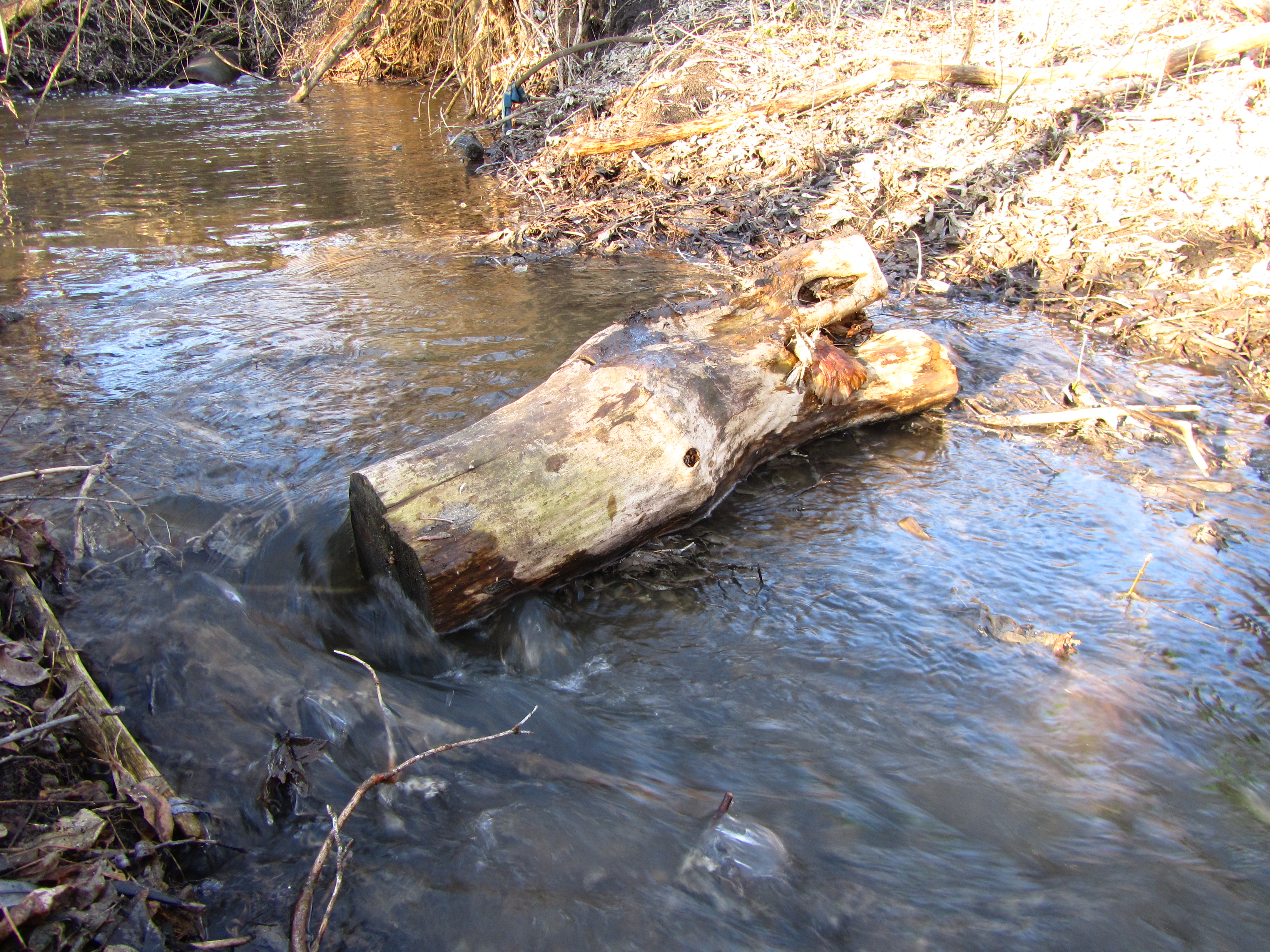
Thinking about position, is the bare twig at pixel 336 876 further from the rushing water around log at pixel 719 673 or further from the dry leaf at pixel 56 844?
the dry leaf at pixel 56 844

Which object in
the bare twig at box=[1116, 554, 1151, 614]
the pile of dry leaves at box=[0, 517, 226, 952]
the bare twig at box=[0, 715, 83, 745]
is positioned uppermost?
the bare twig at box=[0, 715, 83, 745]

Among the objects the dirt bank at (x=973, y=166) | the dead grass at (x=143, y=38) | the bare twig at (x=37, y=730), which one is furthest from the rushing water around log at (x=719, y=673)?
the dead grass at (x=143, y=38)

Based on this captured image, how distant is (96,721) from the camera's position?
215 cm

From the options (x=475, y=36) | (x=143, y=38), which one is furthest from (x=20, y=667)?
(x=143, y=38)

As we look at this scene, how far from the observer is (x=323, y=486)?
3.73 m

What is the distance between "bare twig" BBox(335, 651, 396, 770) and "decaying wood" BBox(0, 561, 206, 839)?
1.74 feet

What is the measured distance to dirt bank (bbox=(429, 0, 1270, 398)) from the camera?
5.82 meters

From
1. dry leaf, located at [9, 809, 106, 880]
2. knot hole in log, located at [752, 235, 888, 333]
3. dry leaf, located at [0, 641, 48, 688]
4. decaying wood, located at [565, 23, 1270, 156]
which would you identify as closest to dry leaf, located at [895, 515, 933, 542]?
knot hole in log, located at [752, 235, 888, 333]

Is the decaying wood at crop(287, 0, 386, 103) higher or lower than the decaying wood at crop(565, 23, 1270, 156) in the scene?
higher

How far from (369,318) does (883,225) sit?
446 centimetres

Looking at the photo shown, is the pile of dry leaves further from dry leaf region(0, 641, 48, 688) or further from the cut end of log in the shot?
the cut end of log

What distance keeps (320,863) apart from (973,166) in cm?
768

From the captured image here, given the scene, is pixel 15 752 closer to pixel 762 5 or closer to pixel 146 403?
pixel 146 403

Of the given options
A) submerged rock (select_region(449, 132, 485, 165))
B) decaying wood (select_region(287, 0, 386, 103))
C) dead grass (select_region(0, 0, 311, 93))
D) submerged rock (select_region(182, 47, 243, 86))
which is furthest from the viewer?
submerged rock (select_region(182, 47, 243, 86))
